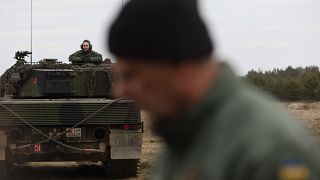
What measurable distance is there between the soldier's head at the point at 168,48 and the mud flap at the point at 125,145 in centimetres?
1056

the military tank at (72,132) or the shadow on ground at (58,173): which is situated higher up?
the military tank at (72,132)

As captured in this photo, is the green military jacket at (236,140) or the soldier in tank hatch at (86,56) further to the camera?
the soldier in tank hatch at (86,56)

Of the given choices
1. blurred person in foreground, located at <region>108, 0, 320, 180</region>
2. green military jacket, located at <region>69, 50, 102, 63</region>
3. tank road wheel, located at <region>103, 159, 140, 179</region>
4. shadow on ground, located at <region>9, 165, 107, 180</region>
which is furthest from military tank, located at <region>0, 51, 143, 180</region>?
blurred person in foreground, located at <region>108, 0, 320, 180</region>

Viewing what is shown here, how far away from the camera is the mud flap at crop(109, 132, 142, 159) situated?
12.0 meters

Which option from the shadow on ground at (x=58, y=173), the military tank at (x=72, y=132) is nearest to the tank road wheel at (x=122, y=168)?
the military tank at (x=72, y=132)

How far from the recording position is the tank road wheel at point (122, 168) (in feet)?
40.0

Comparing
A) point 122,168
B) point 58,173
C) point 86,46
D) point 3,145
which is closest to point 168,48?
point 3,145

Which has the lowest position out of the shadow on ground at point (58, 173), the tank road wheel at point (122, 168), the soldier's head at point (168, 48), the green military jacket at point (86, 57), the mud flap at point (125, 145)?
the shadow on ground at point (58, 173)

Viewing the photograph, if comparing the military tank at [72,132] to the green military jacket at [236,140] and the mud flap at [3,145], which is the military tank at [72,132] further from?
the green military jacket at [236,140]

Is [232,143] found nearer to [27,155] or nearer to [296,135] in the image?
[296,135]

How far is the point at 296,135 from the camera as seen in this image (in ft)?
4.50

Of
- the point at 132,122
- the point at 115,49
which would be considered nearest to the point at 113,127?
the point at 132,122

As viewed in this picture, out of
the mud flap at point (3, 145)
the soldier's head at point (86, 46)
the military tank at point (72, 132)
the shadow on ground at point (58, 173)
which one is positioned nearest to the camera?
the mud flap at point (3, 145)

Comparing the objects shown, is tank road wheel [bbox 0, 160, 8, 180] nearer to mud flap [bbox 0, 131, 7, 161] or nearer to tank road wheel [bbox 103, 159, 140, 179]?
mud flap [bbox 0, 131, 7, 161]
